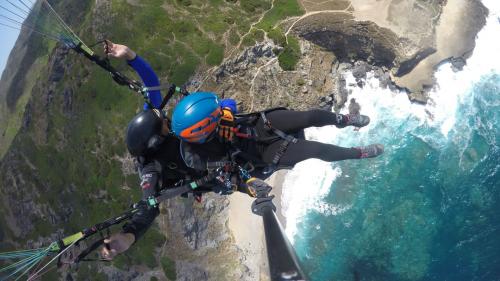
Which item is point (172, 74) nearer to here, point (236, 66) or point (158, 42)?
point (158, 42)

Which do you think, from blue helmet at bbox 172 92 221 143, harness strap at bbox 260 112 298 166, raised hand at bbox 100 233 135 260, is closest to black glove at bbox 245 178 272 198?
harness strap at bbox 260 112 298 166

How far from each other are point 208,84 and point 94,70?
14148mm

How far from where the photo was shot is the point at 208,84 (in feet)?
93.9

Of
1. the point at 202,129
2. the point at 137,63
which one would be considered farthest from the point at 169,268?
the point at 202,129

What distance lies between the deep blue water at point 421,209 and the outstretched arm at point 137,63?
14949mm

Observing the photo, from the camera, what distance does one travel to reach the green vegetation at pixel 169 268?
2888cm

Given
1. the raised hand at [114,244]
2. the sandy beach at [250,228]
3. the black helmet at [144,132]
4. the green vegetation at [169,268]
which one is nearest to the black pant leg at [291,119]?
the black helmet at [144,132]

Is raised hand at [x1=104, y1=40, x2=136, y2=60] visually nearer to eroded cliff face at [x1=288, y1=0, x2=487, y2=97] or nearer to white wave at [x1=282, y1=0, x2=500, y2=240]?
white wave at [x1=282, y1=0, x2=500, y2=240]

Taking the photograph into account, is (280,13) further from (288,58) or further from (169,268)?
(169,268)

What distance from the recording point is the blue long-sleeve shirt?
895 centimetres

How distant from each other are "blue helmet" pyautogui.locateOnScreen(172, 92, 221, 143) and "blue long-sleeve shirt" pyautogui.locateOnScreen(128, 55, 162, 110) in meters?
1.80

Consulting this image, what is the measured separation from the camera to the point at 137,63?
8.96m

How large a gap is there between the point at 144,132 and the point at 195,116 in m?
1.23

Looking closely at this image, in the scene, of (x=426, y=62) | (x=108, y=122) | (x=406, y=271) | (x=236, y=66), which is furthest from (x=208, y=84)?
(x=406, y=271)
